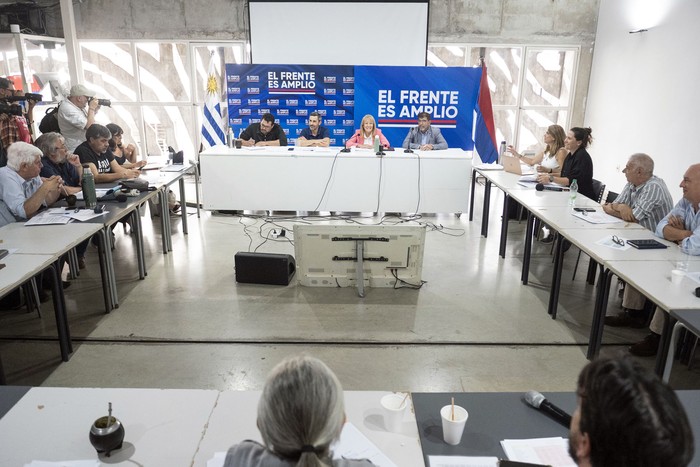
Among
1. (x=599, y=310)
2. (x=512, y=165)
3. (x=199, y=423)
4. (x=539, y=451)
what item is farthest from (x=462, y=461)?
(x=512, y=165)

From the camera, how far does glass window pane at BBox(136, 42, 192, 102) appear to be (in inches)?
355

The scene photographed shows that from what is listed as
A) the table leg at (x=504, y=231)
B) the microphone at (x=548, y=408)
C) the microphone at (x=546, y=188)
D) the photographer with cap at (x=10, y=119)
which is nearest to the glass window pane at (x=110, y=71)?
the photographer with cap at (x=10, y=119)

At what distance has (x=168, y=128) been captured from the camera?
9.50m

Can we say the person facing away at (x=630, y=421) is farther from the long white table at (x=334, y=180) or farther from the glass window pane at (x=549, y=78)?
the glass window pane at (x=549, y=78)

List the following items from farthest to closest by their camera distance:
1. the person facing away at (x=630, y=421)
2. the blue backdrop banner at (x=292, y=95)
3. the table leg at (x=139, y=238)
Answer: the blue backdrop banner at (x=292, y=95)
the table leg at (x=139, y=238)
the person facing away at (x=630, y=421)

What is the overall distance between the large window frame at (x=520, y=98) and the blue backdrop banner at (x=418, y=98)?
789 mm

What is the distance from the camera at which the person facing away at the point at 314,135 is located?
22.5ft

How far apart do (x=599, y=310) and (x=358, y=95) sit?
19.1ft

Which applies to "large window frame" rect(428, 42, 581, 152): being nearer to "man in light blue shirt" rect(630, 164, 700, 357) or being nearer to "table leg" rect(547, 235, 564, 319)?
"table leg" rect(547, 235, 564, 319)

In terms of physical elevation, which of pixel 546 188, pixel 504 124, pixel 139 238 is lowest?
pixel 139 238

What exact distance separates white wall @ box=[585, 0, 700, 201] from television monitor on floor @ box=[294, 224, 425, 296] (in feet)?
13.4

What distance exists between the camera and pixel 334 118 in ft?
27.2

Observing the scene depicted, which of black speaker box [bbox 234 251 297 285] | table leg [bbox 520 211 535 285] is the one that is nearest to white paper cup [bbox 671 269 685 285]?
table leg [bbox 520 211 535 285]

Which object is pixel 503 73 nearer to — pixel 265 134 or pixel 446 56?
pixel 446 56
